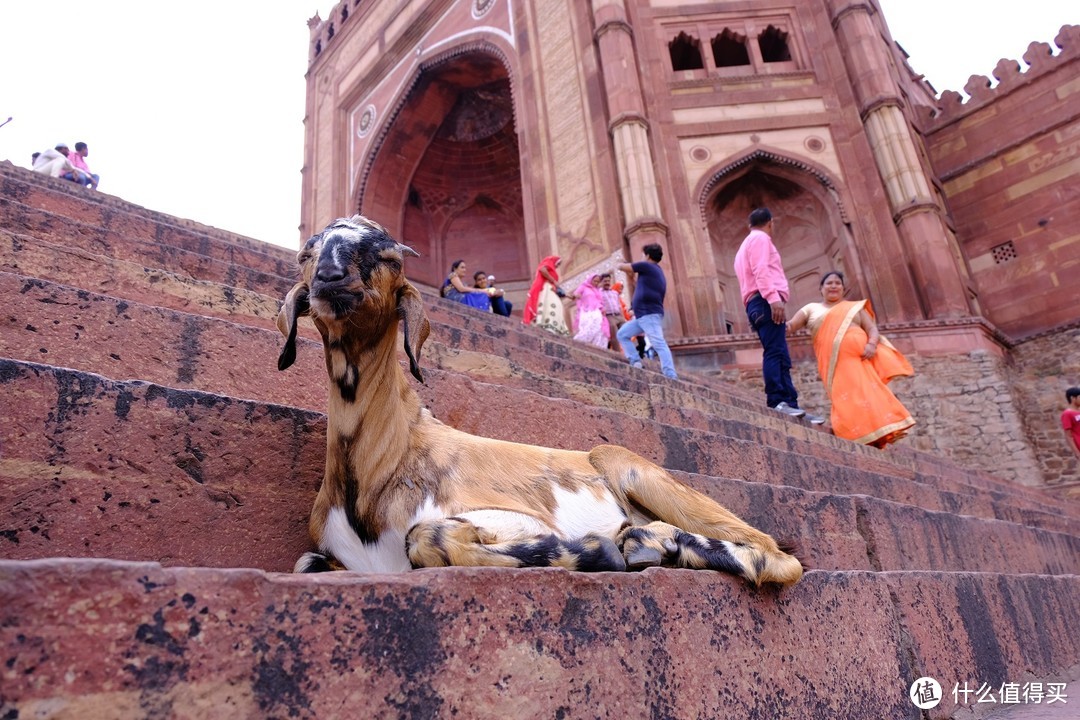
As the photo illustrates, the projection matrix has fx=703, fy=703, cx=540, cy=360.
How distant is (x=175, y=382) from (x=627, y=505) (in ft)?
4.57

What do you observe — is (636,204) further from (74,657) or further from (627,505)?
(74,657)

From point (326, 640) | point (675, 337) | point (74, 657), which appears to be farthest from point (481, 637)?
point (675, 337)

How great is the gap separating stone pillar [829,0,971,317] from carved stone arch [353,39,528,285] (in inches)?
300

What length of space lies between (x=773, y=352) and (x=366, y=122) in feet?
50.2

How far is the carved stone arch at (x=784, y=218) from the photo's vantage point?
12156 millimetres

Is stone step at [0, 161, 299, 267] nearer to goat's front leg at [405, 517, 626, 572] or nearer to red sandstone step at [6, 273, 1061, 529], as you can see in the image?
red sandstone step at [6, 273, 1061, 529]

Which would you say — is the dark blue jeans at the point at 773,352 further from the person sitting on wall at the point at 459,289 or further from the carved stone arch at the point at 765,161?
the carved stone arch at the point at 765,161

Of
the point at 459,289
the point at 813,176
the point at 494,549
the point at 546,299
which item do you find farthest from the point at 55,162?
the point at 813,176

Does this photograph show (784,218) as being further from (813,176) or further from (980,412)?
(980,412)

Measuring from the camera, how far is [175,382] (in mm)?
2094

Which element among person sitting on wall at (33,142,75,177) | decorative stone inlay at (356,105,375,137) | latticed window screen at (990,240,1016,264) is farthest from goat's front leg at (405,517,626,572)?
decorative stone inlay at (356,105,375,137)

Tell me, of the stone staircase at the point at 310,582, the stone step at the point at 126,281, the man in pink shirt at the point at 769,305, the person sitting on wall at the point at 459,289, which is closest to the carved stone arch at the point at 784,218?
the person sitting on wall at the point at 459,289

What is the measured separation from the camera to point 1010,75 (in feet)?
42.3

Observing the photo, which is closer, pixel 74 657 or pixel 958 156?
pixel 74 657
